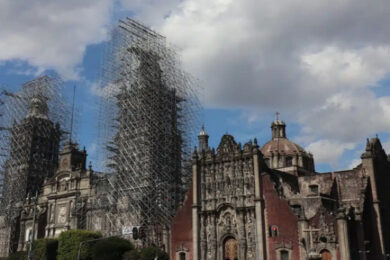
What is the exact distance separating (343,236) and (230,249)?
13.2 metres

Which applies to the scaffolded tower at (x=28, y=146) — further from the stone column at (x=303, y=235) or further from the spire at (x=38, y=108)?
the stone column at (x=303, y=235)

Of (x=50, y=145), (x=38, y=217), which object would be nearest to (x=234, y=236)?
(x=38, y=217)

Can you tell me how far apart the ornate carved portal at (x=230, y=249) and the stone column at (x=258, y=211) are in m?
3.54

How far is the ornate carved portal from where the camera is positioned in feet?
184

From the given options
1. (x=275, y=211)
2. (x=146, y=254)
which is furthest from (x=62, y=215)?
(x=275, y=211)

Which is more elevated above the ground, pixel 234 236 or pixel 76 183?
pixel 76 183

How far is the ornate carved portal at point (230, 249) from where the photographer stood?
56.0 meters

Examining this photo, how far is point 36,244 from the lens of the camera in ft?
226

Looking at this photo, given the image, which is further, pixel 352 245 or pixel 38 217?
pixel 38 217

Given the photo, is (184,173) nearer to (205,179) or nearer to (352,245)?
(205,179)

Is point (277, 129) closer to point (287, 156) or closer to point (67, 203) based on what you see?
point (287, 156)

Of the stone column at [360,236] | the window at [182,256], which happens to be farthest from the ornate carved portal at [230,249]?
the stone column at [360,236]

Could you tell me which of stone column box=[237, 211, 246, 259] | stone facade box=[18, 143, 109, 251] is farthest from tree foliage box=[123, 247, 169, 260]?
stone facade box=[18, 143, 109, 251]

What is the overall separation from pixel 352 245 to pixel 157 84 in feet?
123
